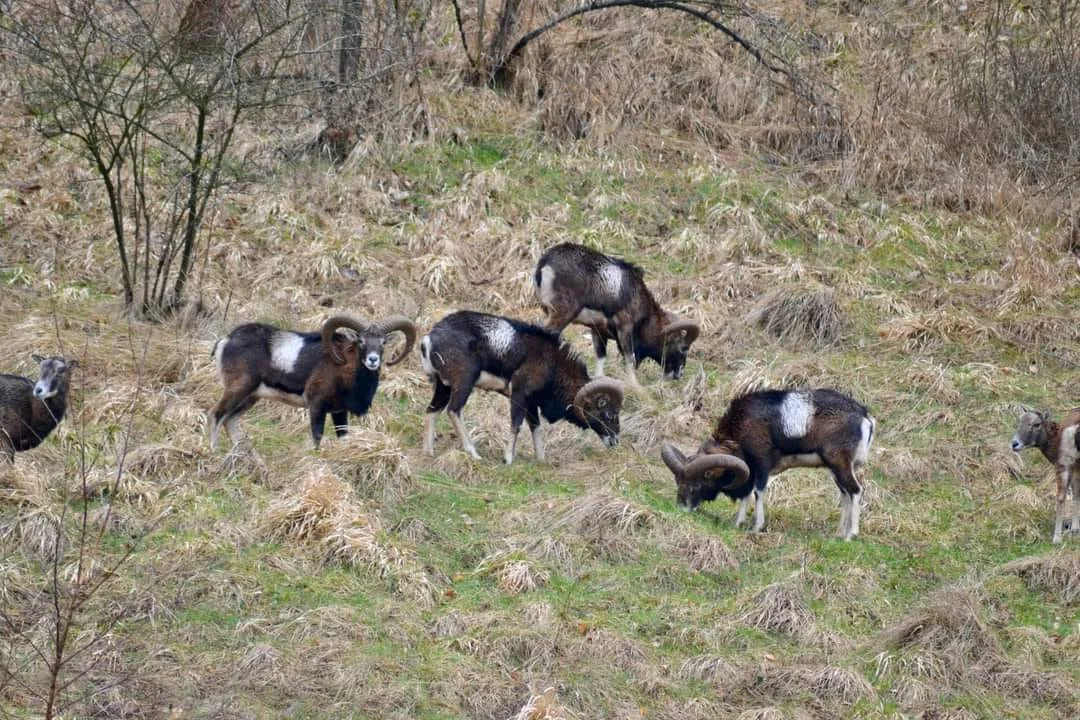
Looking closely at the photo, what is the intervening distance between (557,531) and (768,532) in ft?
6.80

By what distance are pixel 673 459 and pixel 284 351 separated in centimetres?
Result: 386

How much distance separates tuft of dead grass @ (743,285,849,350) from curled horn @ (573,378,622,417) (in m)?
3.84

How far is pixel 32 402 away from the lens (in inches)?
513

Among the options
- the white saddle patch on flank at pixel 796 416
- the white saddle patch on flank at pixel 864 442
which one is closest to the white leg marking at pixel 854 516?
the white saddle patch on flank at pixel 864 442

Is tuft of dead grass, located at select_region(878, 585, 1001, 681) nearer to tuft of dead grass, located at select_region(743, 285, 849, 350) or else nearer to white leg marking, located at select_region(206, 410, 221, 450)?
white leg marking, located at select_region(206, 410, 221, 450)

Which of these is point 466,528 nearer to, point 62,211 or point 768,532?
point 768,532

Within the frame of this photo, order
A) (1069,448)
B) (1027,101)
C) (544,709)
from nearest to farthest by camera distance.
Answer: (544,709) < (1069,448) < (1027,101)

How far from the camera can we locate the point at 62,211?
19.9 m

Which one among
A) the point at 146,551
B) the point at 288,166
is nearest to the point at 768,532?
the point at 146,551

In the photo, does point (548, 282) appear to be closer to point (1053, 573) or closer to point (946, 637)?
point (1053, 573)

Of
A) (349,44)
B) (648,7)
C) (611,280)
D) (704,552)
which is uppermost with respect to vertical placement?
(648,7)

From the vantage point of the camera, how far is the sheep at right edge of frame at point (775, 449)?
1323cm

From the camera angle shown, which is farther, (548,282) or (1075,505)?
(548,282)

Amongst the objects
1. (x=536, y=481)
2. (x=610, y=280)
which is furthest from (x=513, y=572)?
(x=610, y=280)
